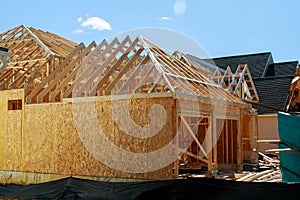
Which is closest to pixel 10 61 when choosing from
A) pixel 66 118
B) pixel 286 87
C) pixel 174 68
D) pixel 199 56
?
pixel 66 118

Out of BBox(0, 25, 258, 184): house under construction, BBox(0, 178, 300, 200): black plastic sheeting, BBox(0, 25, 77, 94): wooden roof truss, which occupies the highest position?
BBox(0, 25, 77, 94): wooden roof truss

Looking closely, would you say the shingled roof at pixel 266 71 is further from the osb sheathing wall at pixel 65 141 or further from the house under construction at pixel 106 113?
the osb sheathing wall at pixel 65 141

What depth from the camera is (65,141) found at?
1129cm

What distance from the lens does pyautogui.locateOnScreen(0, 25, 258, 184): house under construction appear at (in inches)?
395

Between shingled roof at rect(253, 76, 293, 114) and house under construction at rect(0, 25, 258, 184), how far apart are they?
809cm

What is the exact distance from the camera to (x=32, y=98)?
12.1 m

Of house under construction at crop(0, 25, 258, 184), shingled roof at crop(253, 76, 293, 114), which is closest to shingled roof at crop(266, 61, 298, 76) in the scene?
shingled roof at crop(253, 76, 293, 114)

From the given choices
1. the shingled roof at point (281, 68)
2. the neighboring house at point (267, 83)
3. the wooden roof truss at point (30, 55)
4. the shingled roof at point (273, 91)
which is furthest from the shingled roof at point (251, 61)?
the wooden roof truss at point (30, 55)

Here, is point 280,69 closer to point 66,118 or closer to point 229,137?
point 229,137

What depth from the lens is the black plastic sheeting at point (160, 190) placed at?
226 inches

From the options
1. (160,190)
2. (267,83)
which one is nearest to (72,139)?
(160,190)

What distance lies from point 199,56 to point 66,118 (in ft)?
66.6

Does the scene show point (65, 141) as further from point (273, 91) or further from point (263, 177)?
point (273, 91)

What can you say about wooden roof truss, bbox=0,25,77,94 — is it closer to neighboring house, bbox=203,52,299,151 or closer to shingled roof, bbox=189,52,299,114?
neighboring house, bbox=203,52,299,151
